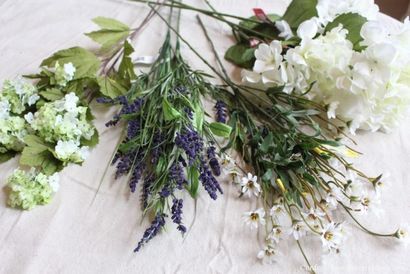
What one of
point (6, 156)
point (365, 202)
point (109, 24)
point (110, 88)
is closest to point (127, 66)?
point (110, 88)

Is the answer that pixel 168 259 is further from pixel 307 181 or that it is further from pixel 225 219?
pixel 307 181

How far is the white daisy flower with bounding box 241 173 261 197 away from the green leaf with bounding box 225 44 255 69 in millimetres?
305

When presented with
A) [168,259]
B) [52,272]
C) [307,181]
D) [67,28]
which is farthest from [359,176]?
[67,28]

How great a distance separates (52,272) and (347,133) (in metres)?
0.55

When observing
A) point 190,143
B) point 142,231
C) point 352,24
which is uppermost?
point 352,24

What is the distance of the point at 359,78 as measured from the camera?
653 millimetres

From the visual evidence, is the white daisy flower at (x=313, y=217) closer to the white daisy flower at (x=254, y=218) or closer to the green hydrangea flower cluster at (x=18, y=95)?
the white daisy flower at (x=254, y=218)

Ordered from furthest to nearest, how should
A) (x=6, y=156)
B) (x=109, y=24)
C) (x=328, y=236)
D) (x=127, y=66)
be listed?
(x=109, y=24)
(x=127, y=66)
(x=6, y=156)
(x=328, y=236)

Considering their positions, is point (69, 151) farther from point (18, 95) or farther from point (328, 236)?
point (328, 236)

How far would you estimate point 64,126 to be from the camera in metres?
0.66

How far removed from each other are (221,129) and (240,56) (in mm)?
294

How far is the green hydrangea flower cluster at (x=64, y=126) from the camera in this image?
657mm

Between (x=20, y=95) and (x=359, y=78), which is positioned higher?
(x=359, y=78)

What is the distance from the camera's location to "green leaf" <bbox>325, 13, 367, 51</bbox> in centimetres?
71
